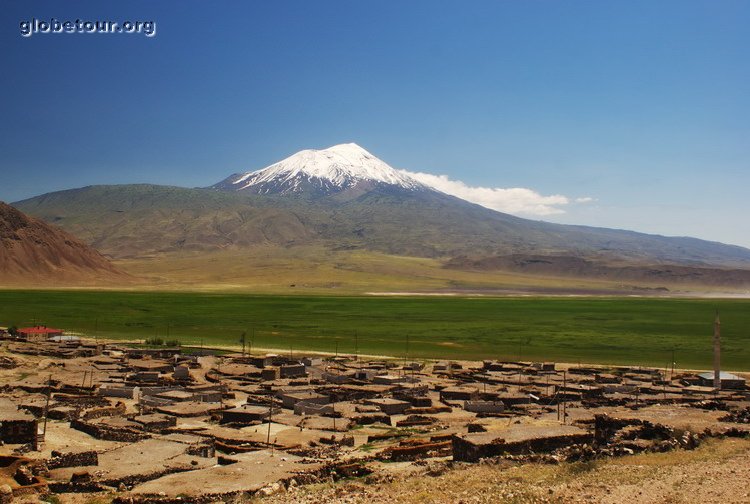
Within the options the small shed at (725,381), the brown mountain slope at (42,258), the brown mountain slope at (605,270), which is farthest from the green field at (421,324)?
the brown mountain slope at (605,270)

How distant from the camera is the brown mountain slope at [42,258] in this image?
122m

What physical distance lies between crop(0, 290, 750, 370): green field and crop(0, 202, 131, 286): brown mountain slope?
24698mm

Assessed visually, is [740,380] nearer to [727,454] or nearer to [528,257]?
[727,454]

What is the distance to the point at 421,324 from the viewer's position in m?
65.8

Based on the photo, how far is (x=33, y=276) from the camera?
400 feet

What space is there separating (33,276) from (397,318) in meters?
80.8

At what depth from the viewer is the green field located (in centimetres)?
4809

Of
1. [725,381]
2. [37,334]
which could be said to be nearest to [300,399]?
[725,381]

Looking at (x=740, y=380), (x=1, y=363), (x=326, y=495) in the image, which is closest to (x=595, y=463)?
(x=326, y=495)

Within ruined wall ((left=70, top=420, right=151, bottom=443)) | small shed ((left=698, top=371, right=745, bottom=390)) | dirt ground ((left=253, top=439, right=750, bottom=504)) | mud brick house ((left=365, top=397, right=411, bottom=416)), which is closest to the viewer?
dirt ground ((left=253, top=439, right=750, bottom=504))

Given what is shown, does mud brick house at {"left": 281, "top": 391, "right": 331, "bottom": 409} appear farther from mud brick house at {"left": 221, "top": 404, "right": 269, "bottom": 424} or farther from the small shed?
the small shed

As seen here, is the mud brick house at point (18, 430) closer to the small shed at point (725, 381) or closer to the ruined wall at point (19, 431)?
the ruined wall at point (19, 431)

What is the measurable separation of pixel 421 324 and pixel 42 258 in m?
92.0

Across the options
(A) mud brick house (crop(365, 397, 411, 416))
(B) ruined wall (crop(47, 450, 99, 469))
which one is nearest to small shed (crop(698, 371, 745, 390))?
(A) mud brick house (crop(365, 397, 411, 416))
